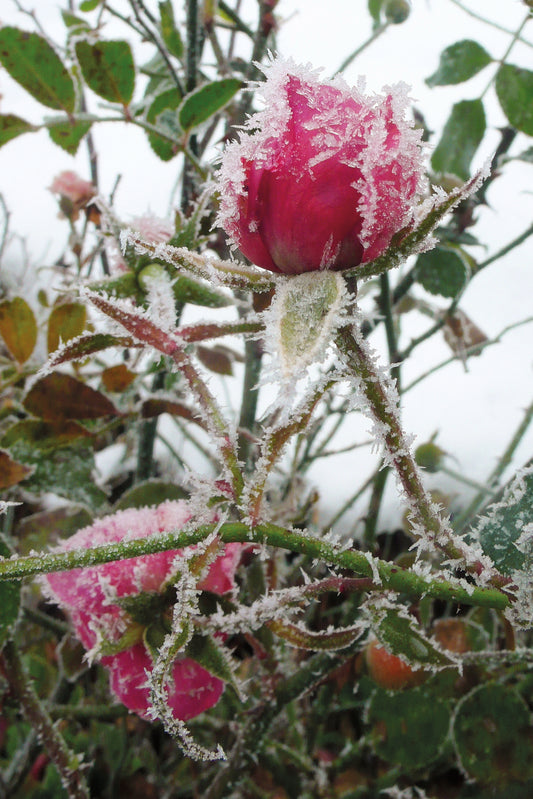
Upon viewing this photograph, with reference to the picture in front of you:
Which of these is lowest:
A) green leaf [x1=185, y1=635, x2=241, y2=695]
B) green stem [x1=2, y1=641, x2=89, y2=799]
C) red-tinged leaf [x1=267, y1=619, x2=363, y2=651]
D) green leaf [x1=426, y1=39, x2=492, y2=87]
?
green stem [x1=2, y1=641, x2=89, y2=799]

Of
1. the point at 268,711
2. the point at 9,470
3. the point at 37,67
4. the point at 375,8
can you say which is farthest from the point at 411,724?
the point at 375,8

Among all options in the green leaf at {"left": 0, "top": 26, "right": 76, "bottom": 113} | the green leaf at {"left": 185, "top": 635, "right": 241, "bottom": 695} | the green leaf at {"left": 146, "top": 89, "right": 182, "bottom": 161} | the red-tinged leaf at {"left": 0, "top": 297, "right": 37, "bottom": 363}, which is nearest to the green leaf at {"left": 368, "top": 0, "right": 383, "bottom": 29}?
the green leaf at {"left": 146, "top": 89, "right": 182, "bottom": 161}

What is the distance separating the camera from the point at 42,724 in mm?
509

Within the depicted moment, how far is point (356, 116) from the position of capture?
29 cm

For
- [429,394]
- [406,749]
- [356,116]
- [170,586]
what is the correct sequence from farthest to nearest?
1. [429,394]
2. [406,749]
3. [170,586]
4. [356,116]

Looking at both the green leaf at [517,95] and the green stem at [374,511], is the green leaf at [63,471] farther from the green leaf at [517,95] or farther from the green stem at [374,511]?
the green leaf at [517,95]

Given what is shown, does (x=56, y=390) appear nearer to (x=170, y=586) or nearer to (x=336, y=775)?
(x=170, y=586)

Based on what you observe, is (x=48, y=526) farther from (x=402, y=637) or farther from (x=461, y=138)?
(x=461, y=138)

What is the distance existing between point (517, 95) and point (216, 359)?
43cm

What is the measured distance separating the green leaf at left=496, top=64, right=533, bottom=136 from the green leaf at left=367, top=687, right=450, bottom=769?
1.73ft

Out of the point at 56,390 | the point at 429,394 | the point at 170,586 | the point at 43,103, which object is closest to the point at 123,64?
the point at 43,103

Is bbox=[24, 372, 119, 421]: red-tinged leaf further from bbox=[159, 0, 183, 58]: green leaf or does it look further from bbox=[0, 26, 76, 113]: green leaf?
bbox=[159, 0, 183, 58]: green leaf

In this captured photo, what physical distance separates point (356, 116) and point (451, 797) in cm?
80

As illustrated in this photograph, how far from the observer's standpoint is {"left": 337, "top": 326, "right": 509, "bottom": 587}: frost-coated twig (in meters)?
0.29
